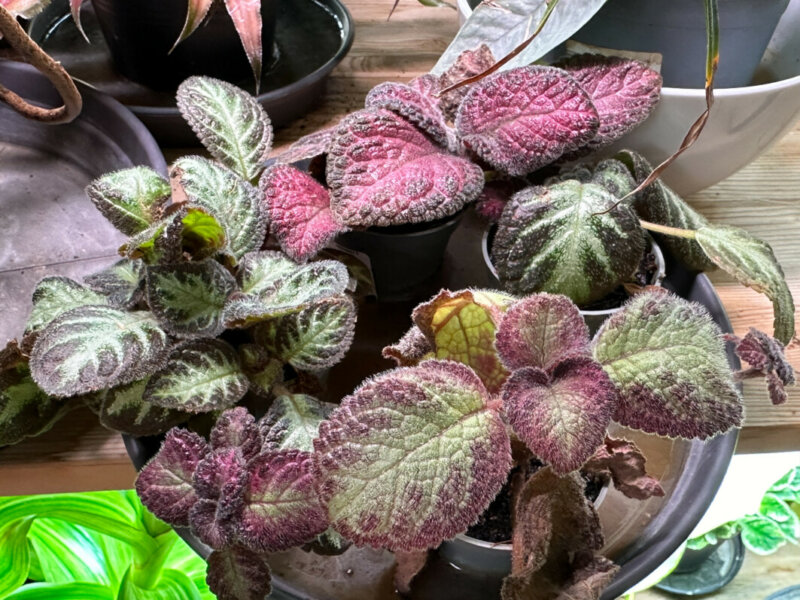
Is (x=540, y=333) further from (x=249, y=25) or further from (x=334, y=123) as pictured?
(x=334, y=123)

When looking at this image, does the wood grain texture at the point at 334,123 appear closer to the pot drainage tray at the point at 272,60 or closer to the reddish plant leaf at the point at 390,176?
the pot drainage tray at the point at 272,60

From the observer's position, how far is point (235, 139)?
1.78ft

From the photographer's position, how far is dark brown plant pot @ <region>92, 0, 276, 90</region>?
0.77 m

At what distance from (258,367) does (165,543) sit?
424 millimetres

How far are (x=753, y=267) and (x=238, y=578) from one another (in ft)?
1.29

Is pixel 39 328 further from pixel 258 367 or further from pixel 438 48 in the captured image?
pixel 438 48

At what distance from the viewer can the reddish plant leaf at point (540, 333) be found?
39cm

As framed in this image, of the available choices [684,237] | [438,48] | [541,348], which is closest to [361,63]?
[438,48]

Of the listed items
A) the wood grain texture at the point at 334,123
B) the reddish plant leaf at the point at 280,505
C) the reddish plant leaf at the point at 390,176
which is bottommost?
the wood grain texture at the point at 334,123

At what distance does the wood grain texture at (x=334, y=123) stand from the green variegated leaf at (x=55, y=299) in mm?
127

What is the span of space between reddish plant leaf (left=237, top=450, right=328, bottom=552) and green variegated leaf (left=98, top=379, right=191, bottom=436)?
0.09 m

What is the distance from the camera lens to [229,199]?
0.49 m

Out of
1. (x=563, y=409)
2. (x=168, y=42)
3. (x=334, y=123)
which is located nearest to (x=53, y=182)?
(x=168, y=42)

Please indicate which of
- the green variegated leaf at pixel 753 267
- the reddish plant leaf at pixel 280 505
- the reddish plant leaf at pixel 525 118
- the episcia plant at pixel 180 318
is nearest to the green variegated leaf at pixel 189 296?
the episcia plant at pixel 180 318
